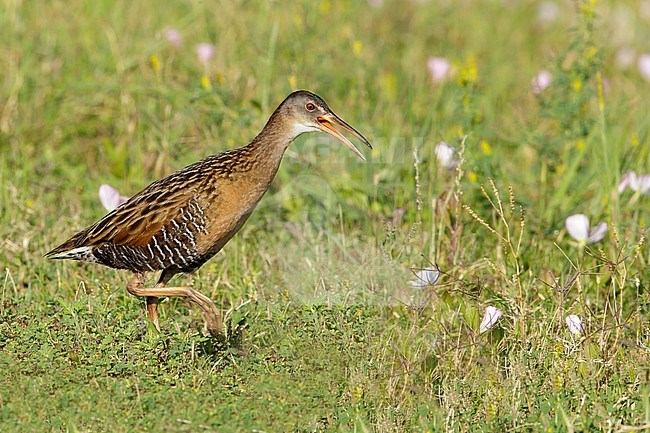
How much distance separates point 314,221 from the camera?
6207 mm

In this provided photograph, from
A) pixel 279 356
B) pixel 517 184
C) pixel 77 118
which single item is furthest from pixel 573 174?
pixel 77 118

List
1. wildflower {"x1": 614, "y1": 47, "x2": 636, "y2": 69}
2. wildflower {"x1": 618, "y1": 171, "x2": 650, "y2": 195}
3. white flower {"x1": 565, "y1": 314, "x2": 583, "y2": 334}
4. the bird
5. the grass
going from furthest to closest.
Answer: wildflower {"x1": 614, "y1": 47, "x2": 636, "y2": 69}, wildflower {"x1": 618, "y1": 171, "x2": 650, "y2": 195}, the bird, white flower {"x1": 565, "y1": 314, "x2": 583, "y2": 334}, the grass

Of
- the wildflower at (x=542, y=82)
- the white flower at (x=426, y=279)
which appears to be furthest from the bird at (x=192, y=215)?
the wildflower at (x=542, y=82)

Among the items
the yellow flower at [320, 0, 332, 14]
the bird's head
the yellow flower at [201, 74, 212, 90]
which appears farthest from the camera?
the yellow flower at [320, 0, 332, 14]

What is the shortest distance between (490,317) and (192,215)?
1374 mm

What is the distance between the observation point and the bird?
4.84m

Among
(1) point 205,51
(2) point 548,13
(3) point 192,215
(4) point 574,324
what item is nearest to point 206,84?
(1) point 205,51

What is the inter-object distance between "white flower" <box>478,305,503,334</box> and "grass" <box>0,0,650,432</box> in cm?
8

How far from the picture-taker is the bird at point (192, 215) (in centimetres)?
484

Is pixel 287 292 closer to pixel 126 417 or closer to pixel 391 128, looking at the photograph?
pixel 126 417

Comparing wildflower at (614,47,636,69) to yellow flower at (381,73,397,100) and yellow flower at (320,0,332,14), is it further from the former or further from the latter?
yellow flower at (320,0,332,14)

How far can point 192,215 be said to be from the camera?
15.9 ft

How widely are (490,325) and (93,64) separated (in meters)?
4.21

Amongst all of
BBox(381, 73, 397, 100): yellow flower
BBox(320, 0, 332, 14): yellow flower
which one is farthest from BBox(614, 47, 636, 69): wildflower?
BBox(320, 0, 332, 14): yellow flower
